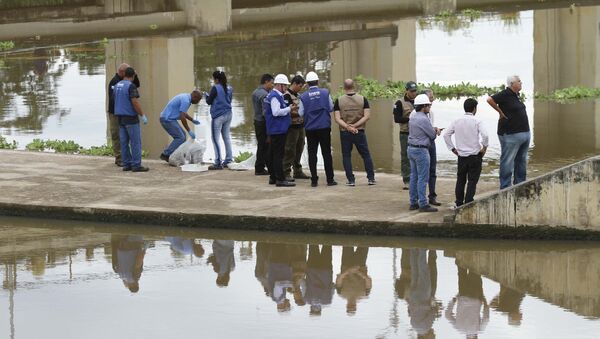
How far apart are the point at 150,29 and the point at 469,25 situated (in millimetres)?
10927

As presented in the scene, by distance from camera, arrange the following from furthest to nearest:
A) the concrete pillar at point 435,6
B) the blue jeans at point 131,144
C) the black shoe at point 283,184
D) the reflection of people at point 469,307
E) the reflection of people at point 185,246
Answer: the concrete pillar at point 435,6 < the blue jeans at point 131,144 < the black shoe at point 283,184 < the reflection of people at point 185,246 < the reflection of people at point 469,307

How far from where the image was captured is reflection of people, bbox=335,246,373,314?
520 inches

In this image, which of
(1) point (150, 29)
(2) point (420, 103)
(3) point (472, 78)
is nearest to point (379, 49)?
(3) point (472, 78)

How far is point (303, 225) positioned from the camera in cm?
1566

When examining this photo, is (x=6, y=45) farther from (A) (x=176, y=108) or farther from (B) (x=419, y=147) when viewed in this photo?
(B) (x=419, y=147)

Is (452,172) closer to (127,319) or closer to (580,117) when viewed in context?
(580,117)

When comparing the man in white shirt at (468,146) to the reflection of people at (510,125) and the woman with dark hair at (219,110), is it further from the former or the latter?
the woman with dark hair at (219,110)

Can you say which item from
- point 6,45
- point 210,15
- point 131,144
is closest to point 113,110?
point 131,144

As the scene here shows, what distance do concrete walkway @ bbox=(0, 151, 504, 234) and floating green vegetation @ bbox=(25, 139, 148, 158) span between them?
2661 mm

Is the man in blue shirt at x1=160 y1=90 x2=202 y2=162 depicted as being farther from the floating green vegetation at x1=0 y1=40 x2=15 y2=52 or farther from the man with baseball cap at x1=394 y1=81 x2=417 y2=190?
the floating green vegetation at x1=0 y1=40 x2=15 y2=52

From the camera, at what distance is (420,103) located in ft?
52.7

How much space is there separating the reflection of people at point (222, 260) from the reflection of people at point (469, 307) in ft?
7.59

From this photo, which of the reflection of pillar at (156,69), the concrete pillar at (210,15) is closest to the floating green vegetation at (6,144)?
the reflection of pillar at (156,69)

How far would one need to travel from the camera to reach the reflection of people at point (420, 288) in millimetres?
12180
